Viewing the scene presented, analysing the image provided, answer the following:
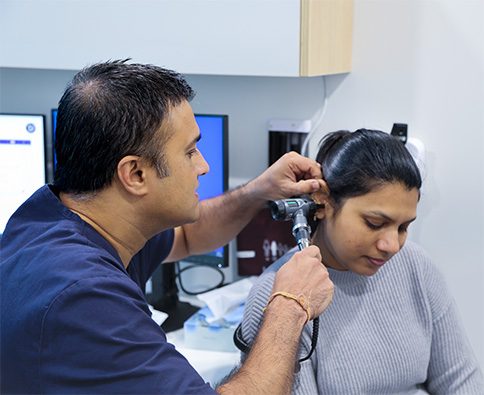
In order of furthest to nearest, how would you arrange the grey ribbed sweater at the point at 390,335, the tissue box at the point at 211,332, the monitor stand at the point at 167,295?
the monitor stand at the point at 167,295
the tissue box at the point at 211,332
the grey ribbed sweater at the point at 390,335

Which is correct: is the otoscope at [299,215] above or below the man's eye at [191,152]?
below

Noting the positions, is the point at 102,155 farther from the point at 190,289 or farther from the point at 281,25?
the point at 190,289

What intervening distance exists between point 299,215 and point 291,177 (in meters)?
0.22

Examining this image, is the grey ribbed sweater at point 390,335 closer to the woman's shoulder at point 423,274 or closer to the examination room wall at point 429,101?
the woman's shoulder at point 423,274

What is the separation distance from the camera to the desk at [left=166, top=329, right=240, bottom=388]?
5.74 feet

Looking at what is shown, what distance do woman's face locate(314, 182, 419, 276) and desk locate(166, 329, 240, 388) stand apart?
0.49m

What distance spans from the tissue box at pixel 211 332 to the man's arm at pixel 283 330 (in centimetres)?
60

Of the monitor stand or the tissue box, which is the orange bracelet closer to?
the tissue box

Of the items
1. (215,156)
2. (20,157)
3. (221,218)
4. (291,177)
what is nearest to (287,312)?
(291,177)

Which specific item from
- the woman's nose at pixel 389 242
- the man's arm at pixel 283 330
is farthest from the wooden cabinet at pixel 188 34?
the man's arm at pixel 283 330

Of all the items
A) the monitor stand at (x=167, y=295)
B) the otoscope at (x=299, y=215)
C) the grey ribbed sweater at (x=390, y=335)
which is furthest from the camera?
the monitor stand at (x=167, y=295)

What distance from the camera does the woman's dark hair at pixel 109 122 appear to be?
1.21 meters

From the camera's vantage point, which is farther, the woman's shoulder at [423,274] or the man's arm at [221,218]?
the man's arm at [221,218]

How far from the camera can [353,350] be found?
1541 millimetres
